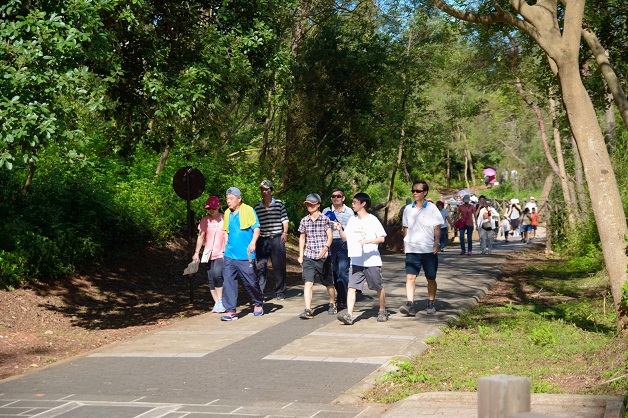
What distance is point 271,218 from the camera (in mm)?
14320

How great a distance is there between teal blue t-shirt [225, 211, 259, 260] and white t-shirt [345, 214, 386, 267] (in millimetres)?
1653

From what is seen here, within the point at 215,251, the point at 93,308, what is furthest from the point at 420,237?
the point at 93,308

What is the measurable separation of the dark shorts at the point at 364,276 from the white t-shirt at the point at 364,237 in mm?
64

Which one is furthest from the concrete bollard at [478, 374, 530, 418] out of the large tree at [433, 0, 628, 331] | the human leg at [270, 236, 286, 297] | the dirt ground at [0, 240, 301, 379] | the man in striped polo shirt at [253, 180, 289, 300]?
the man in striped polo shirt at [253, 180, 289, 300]

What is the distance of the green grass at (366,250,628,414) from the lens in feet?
25.8

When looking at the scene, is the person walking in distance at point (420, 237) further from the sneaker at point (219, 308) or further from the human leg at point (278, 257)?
the sneaker at point (219, 308)

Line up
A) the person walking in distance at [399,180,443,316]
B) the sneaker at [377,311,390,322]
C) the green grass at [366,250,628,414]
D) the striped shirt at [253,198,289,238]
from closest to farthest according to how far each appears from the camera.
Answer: the green grass at [366,250,628,414], the sneaker at [377,311,390,322], the person walking in distance at [399,180,443,316], the striped shirt at [253,198,289,238]

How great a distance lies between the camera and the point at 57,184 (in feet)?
55.2

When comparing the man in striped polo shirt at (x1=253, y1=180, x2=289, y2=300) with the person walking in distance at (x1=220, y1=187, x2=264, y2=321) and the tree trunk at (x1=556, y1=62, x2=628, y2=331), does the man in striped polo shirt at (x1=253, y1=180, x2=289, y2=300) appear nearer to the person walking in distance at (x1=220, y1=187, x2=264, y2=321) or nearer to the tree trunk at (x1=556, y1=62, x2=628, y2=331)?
the person walking in distance at (x1=220, y1=187, x2=264, y2=321)

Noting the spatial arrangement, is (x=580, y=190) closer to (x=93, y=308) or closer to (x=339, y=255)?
(x=339, y=255)

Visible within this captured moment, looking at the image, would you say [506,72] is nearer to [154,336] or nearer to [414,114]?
[414,114]

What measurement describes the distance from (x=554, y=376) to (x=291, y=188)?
779 inches

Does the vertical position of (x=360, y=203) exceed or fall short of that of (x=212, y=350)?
it exceeds it

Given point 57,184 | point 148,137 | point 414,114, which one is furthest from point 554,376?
point 414,114
